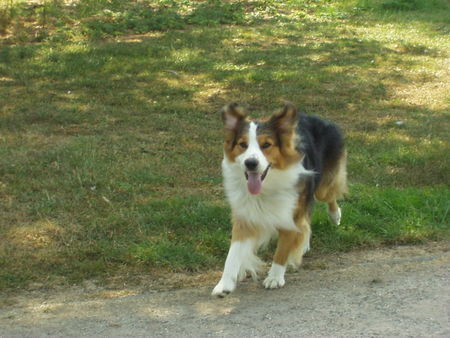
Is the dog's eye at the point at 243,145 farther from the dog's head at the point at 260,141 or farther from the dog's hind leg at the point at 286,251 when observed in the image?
the dog's hind leg at the point at 286,251

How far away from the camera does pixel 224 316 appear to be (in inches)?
182

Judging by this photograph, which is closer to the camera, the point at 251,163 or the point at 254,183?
the point at 251,163

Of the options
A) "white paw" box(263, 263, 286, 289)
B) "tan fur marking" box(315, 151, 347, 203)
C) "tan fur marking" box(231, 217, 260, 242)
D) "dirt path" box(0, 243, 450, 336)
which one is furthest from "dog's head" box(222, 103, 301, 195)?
"tan fur marking" box(315, 151, 347, 203)

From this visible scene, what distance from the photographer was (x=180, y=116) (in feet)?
32.3

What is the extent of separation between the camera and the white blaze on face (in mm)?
4672

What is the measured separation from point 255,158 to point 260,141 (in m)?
0.18

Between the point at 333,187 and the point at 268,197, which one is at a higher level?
the point at 268,197

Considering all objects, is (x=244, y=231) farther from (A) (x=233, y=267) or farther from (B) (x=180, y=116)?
(B) (x=180, y=116)

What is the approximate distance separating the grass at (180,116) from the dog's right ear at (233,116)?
131cm

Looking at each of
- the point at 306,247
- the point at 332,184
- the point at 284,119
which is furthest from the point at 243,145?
the point at 332,184

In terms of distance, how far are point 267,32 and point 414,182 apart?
8.13 metres

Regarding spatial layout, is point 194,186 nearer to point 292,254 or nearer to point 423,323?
point 292,254

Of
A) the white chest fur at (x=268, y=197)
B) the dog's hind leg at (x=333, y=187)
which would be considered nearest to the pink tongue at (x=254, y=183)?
the white chest fur at (x=268, y=197)

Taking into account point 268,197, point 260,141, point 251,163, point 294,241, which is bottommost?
point 294,241
